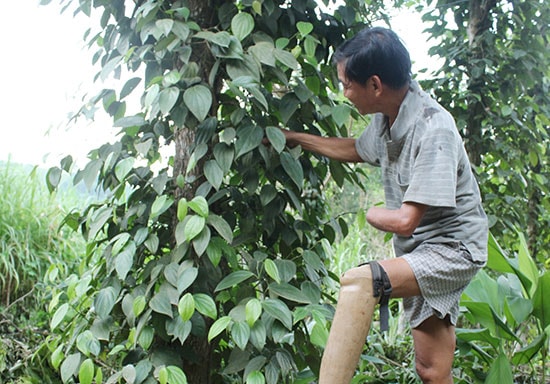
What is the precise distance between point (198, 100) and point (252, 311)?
525 millimetres

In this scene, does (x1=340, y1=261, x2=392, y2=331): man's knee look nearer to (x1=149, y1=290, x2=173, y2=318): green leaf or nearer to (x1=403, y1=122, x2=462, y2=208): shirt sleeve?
(x1=403, y1=122, x2=462, y2=208): shirt sleeve

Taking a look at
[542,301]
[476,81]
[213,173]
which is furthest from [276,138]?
[476,81]

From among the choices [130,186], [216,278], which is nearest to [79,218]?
[130,186]

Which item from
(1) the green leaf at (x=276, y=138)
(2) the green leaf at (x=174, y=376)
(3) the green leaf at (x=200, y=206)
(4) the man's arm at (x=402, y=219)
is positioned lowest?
(2) the green leaf at (x=174, y=376)

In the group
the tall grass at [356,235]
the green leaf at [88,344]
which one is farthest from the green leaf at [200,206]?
the tall grass at [356,235]

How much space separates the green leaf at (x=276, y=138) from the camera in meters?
1.52

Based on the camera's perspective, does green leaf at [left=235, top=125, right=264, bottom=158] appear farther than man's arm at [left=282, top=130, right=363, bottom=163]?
No

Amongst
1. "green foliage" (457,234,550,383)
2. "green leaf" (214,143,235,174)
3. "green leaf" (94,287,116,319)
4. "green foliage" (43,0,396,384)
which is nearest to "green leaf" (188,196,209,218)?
"green foliage" (43,0,396,384)

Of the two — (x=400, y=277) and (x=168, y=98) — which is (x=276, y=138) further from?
(x=400, y=277)

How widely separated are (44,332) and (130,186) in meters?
1.27

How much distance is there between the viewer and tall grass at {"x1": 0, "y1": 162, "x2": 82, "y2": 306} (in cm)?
315

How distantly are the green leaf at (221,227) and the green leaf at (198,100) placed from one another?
0.83ft

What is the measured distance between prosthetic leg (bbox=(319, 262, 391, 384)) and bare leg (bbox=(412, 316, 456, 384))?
38 cm

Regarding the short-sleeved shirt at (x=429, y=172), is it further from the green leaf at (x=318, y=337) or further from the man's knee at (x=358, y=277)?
the green leaf at (x=318, y=337)
